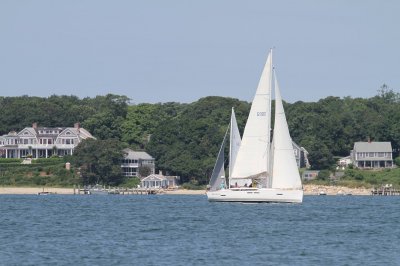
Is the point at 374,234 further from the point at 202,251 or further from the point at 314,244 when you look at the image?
the point at 202,251

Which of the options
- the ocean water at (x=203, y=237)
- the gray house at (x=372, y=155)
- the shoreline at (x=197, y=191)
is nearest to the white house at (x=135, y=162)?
the shoreline at (x=197, y=191)

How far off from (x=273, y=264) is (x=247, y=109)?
12987 centimetres

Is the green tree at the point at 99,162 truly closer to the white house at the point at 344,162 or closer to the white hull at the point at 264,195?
the white house at the point at 344,162

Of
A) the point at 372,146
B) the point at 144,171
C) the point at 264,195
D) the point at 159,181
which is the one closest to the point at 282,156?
the point at 264,195

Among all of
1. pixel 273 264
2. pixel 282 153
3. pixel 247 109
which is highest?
pixel 247 109

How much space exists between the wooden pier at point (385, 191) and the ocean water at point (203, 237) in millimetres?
53731

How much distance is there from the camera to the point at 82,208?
317ft

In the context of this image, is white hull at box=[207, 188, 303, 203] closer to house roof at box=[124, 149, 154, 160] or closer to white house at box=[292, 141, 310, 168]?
house roof at box=[124, 149, 154, 160]

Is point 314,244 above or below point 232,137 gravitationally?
below

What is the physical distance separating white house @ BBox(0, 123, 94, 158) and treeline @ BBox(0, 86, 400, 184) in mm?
5115

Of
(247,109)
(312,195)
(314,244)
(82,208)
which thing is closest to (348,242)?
(314,244)

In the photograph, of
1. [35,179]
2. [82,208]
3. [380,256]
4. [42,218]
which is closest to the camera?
[380,256]

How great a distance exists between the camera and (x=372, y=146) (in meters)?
161

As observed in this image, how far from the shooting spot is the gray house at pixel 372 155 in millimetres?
160875
